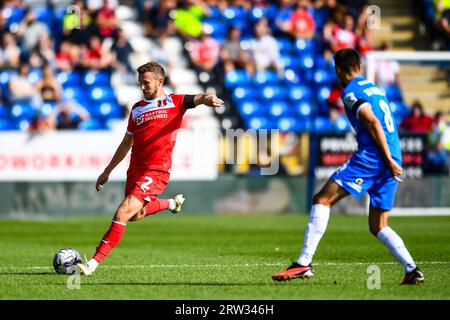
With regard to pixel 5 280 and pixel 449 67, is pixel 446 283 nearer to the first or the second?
pixel 5 280

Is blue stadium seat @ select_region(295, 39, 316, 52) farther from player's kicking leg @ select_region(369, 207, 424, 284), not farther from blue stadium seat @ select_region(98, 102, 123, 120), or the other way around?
player's kicking leg @ select_region(369, 207, 424, 284)

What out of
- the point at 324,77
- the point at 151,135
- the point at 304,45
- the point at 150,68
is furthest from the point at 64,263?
the point at 304,45

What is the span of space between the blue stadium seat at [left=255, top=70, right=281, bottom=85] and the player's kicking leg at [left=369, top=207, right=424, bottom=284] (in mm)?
16261

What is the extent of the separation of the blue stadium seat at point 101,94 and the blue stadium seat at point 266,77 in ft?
12.3

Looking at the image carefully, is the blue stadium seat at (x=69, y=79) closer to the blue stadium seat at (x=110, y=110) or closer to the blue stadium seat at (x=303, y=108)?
the blue stadium seat at (x=110, y=110)

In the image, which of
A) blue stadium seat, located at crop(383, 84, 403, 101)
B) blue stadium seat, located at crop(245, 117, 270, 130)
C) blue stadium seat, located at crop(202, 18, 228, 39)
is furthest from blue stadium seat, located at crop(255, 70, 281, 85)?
blue stadium seat, located at crop(383, 84, 403, 101)

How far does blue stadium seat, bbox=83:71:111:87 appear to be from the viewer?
79.7 ft

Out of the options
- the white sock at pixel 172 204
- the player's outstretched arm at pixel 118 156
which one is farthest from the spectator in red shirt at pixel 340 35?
the player's outstretched arm at pixel 118 156

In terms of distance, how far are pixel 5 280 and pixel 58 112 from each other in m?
12.8

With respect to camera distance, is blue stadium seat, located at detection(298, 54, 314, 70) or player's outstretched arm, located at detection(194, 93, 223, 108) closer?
player's outstretched arm, located at detection(194, 93, 223, 108)

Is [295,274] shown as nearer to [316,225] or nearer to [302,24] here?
[316,225]

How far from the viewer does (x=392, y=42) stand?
2795 cm

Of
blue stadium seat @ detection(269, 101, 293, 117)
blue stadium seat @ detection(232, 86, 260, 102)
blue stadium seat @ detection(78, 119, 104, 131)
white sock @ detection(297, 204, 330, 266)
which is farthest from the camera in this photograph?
blue stadium seat @ detection(269, 101, 293, 117)

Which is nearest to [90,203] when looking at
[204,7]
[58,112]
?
[58,112]
